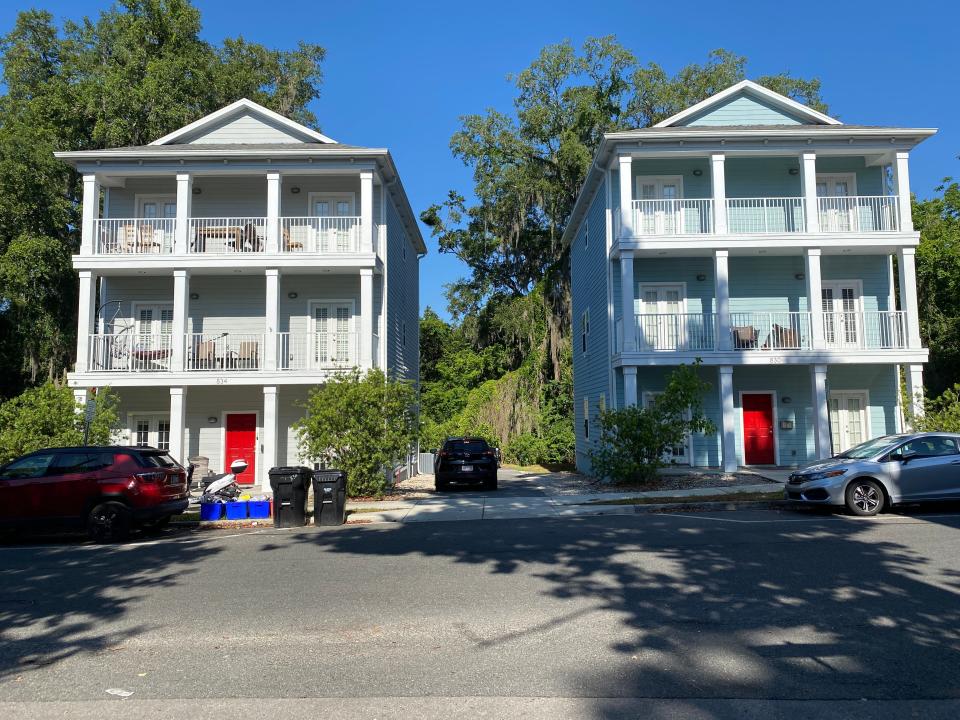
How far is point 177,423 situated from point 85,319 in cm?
409

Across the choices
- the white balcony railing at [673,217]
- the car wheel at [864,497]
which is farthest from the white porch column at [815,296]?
the car wheel at [864,497]

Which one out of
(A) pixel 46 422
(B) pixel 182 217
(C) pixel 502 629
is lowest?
(C) pixel 502 629

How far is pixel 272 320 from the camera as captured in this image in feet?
63.4

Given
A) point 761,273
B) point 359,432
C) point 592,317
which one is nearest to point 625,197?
point 761,273

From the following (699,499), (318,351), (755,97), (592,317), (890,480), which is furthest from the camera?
(592,317)

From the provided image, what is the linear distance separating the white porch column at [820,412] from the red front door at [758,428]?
5.49ft

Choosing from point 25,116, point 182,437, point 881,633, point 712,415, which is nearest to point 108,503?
point 182,437

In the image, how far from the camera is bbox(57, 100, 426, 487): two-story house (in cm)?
1938

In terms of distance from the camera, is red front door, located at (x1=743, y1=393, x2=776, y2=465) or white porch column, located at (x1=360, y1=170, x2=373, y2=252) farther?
red front door, located at (x1=743, y1=393, x2=776, y2=465)

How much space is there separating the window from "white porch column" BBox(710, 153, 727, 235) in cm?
653

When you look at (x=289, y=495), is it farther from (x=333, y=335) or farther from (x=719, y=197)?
(x=719, y=197)

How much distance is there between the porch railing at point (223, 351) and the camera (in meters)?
19.7

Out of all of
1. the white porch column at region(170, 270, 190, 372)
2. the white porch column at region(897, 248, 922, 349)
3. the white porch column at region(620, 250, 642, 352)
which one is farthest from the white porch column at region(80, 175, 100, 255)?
the white porch column at region(897, 248, 922, 349)

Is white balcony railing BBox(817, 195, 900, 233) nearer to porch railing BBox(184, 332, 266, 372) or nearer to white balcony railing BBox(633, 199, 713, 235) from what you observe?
white balcony railing BBox(633, 199, 713, 235)
